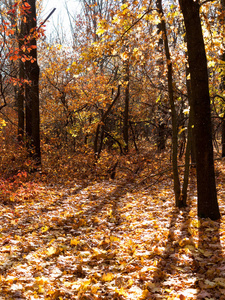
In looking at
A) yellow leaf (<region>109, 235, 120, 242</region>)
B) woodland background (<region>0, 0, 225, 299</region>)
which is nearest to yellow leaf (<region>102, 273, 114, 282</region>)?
woodland background (<region>0, 0, 225, 299</region>)

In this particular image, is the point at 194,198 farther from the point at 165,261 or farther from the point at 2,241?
the point at 2,241

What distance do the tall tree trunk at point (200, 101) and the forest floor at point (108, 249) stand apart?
645 mm

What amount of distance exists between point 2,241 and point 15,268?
0.95 meters

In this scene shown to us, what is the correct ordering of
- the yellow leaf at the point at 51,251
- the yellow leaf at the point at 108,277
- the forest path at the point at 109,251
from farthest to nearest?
the yellow leaf at the point at 51,251
the yellow leaf at the point at 108,277
the forest path at the point at 109,251

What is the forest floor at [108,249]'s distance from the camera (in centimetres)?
294

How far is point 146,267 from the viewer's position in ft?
11.1

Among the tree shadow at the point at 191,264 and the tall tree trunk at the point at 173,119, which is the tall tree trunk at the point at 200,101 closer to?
the tree shadow at the point at 191,264

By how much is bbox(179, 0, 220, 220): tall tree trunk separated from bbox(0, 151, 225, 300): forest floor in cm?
65

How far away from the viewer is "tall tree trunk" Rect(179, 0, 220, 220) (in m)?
4.42

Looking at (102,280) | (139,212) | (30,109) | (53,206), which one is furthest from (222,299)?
(30,109)

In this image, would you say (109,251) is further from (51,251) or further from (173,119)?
(173,119)

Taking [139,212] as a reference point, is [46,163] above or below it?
above

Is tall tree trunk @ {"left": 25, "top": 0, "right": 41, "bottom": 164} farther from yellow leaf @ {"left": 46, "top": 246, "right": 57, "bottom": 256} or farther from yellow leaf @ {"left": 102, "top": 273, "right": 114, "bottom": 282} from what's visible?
yellow leaf @ {"left": 102, "top": 273, "right": 114, "bottom": 282}

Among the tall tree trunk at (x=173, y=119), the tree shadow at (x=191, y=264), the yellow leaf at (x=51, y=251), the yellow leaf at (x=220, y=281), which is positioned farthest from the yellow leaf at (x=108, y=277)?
the tall tree trunk at (x=173, y=119)
